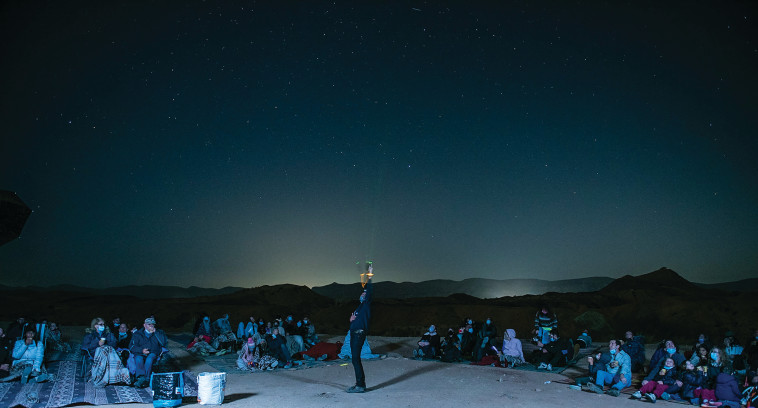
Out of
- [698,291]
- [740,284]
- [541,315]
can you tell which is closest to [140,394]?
[541,315]

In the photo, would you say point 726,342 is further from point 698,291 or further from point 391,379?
point 698,291

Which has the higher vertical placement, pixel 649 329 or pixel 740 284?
pixel 740 284

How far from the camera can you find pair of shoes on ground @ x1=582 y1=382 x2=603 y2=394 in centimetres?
1058

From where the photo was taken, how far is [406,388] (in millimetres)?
10680

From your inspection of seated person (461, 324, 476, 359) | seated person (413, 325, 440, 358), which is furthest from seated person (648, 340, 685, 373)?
seated person (413, 325, 440, 358)

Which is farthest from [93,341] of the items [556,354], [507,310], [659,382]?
[507,310]

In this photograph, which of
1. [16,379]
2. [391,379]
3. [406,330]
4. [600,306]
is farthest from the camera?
[600,306]

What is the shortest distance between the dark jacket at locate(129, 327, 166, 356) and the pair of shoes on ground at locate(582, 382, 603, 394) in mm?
8802

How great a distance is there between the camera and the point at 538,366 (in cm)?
1369

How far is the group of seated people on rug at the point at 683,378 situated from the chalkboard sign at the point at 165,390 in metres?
7.91

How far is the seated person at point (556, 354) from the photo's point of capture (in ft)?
45.1

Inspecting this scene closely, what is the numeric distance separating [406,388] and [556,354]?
5102mm

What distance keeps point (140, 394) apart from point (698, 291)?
3701cm

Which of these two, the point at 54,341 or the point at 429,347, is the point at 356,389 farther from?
the point at 54,341
